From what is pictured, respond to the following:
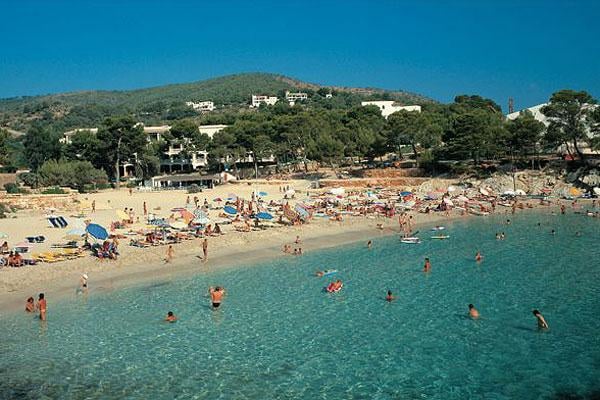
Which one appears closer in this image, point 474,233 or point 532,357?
point 532,357

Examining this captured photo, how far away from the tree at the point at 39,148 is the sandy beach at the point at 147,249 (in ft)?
96.8

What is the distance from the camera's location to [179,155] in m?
75.2

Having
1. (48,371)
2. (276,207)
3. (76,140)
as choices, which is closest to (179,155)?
(76,140)

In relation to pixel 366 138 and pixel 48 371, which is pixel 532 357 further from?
pixel 366 138

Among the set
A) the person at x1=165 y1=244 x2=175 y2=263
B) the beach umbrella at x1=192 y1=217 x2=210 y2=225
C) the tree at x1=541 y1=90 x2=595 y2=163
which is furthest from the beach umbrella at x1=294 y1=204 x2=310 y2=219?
the tree at x1=541 y1=90 x2=595 y2=163

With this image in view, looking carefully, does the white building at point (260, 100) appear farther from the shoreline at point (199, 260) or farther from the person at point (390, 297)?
the person at point (390, 297)

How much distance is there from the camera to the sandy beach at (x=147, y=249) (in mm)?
20797

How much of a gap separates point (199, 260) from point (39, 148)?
171 ft

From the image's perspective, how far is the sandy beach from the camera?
68.2 ft

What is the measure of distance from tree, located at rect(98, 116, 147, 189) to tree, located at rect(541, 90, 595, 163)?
138ft

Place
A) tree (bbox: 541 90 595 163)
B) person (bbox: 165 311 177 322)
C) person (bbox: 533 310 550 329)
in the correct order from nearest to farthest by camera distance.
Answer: person (bbox: 533 310 550 329) < person (bbox: 165 311 177 322) < tree (bbox: 541 90 595 163)

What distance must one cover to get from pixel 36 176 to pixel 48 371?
149 ft

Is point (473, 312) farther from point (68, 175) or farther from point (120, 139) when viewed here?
point (120, 139)

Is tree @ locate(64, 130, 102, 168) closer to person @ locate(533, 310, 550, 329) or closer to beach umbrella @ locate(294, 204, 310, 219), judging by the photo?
beach umbrella @ locate(294, 204, 310, 219)
